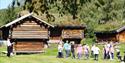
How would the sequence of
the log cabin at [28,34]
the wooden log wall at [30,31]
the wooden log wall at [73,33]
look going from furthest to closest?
the wooden log wall at [73,33], the wooden log wall at [30,31], the log cabin at [28,34]

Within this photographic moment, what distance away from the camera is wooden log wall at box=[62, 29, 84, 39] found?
A: 61053 mm

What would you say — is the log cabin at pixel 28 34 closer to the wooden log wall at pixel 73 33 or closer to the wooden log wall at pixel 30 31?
the wooden log wall at pixel 30 31

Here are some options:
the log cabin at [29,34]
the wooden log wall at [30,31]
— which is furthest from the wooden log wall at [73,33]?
the wooden log wall at [30,31]

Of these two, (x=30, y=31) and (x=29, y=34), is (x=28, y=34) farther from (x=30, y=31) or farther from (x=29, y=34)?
(x=30, y=31)

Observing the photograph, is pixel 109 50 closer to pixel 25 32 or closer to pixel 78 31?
pixel 25 32

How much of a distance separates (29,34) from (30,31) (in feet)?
1.31

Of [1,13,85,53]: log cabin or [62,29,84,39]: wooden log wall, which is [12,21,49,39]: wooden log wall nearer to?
[1,13,85,53]: log cabin

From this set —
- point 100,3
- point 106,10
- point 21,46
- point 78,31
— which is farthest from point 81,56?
point 106,10

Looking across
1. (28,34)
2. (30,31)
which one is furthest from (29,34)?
(30,31)

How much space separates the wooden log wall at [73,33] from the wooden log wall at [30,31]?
13.4 metres

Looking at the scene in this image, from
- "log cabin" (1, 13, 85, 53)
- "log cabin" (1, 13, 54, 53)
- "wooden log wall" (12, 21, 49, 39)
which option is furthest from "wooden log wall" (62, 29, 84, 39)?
"wooden log wall" (12, 21, 49, 39)

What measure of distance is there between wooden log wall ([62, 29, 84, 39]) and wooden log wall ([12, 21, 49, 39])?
13.4m

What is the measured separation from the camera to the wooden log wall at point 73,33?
6105 cm

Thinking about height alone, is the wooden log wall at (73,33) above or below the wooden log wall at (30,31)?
below
